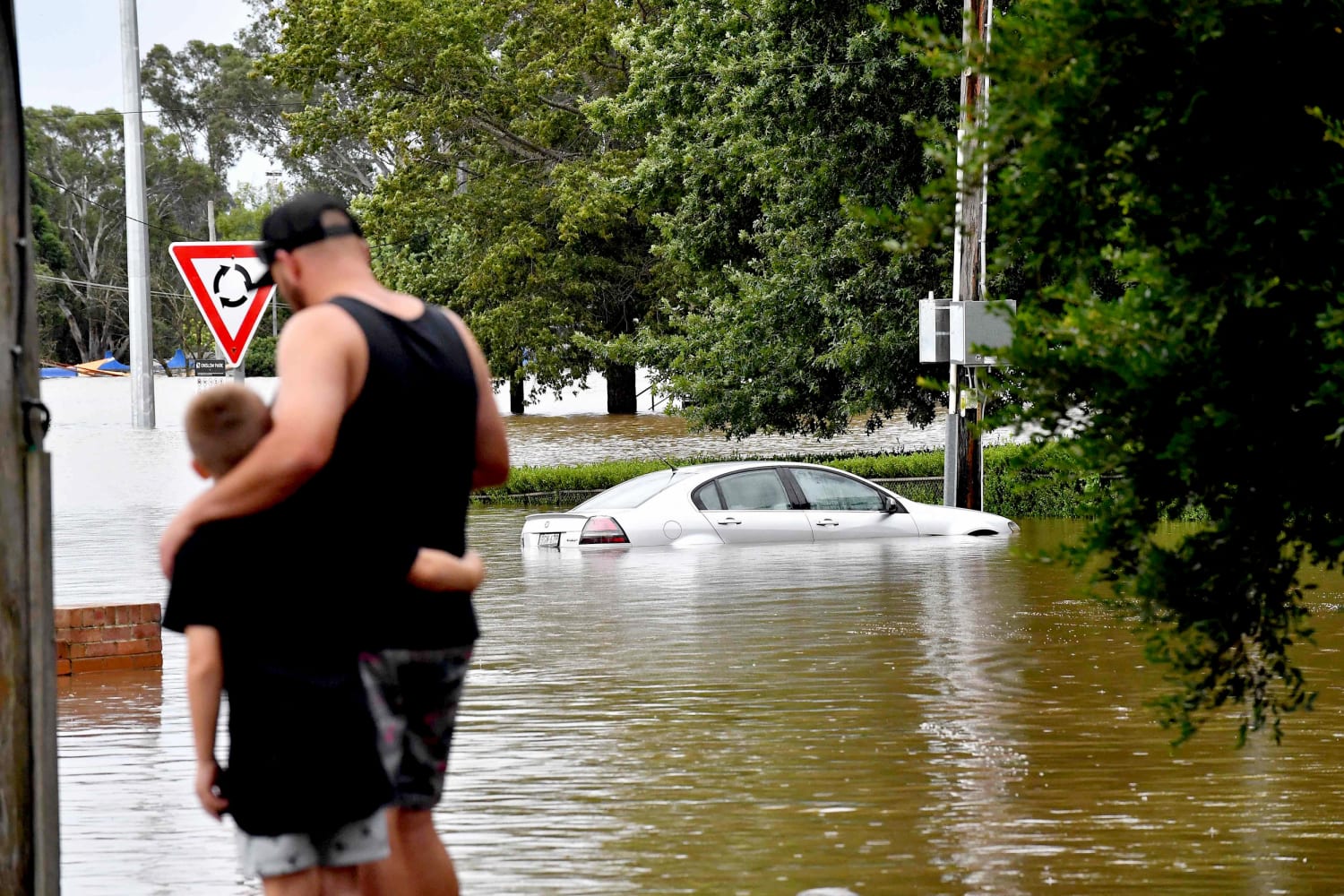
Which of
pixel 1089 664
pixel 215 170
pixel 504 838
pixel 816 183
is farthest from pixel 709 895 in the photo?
pixel 215 170

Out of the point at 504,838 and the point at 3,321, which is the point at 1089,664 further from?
the point at 3,321

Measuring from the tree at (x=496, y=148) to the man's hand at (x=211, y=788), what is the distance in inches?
1571

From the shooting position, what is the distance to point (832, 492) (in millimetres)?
21344

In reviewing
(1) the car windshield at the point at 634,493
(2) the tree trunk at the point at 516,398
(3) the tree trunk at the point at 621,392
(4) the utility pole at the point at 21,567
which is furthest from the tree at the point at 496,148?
(4) the utility pole at the point at 21,567

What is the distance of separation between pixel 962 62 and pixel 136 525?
21681mm

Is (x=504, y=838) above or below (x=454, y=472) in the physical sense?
below

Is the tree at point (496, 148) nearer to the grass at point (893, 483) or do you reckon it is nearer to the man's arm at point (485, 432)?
the grass at point (893, 483)

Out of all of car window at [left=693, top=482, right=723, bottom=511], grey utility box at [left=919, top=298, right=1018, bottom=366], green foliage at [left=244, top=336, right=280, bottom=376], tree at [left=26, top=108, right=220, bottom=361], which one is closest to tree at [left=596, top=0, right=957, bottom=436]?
grey utility box at [left=919, top=298, right=1018, bottom=366]

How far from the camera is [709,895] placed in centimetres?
638

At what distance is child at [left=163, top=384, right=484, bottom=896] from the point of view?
4.18m

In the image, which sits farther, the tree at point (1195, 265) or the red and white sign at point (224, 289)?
the red and white sign at point (224, 289)

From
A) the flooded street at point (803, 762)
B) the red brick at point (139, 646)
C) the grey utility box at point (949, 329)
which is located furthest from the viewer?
the grey utility box at point (949, 329)

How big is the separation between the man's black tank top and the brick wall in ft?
25.8

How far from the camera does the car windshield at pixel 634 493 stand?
2069cm
